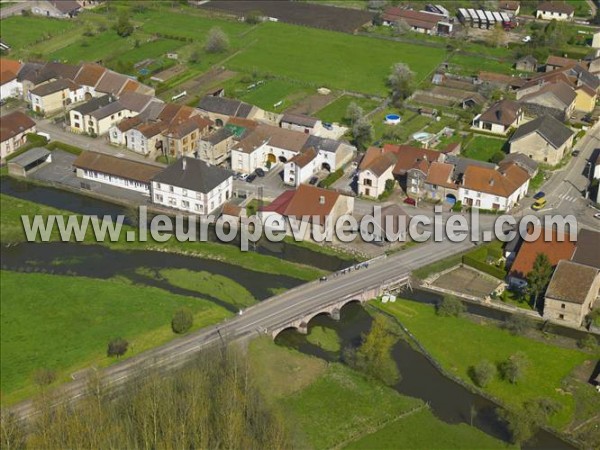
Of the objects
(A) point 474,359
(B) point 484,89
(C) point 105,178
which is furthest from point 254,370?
(B) point 484,89

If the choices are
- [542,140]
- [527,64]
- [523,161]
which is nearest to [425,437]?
[523,161]

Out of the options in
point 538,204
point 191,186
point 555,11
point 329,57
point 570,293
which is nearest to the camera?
point 570,293

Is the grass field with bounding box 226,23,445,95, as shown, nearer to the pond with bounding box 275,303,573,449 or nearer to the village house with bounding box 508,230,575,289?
the village house with bounding box 508,230,575,289

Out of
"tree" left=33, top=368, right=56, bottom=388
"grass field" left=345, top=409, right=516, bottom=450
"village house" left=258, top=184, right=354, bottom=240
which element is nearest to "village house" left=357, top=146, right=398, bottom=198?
"village house" left=258, top=184, right=354, bottom=240

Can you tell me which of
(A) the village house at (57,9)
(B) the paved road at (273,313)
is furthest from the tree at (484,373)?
(A) the village house at (57,9)

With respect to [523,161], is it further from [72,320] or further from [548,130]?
[72,320]

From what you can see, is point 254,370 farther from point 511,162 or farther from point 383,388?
point 511,162
